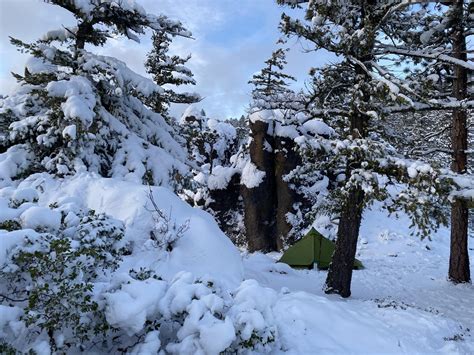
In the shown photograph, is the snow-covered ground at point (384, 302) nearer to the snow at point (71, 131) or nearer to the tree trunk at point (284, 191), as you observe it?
the tree trunk at point (284, 191)

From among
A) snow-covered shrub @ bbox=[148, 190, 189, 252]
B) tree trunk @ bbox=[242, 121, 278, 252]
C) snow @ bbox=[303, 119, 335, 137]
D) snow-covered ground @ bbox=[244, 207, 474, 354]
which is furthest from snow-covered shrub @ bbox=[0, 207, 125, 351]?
tree trunk @ bbox=[242, 121, 278, 252]

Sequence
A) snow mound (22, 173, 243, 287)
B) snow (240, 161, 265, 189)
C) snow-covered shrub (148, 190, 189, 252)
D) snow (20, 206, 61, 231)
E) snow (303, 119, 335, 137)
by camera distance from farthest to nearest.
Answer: snow (240, 161, 265, 189) → snow (303, 119, 335, 137) → snow-covered shrub (148, 190, 189, 252) → snow mound (22, 173, 243, 287) → snow (20, 206, 61, 231)

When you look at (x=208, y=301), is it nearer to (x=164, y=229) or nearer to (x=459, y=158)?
(x=164, y=229)

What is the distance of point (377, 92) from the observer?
27.0ft

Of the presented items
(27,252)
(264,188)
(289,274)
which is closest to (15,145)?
(27,252)

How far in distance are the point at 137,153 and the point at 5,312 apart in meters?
6.65

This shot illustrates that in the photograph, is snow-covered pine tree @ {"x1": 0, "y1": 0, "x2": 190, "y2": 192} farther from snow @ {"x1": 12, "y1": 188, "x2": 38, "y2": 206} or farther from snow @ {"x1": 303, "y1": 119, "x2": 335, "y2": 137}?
snow @ {"x1": 303, "y1": 119, "x2": 335, "y2": 137}

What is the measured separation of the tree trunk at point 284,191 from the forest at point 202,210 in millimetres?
5152

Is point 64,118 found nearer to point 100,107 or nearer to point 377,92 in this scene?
point 100,107

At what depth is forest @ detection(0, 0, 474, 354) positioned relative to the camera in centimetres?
376

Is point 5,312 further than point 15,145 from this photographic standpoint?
No

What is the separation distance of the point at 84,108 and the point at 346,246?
6.58 meters

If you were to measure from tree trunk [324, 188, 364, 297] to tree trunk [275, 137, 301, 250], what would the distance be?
11.6 m

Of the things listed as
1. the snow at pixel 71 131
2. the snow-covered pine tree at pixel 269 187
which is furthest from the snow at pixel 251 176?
the snow at pixel 71 131
